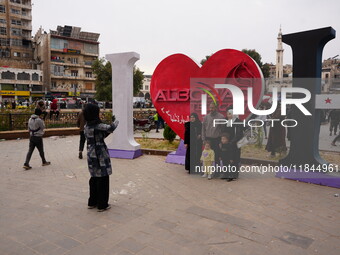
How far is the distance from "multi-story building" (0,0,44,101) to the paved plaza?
4167 centimetres

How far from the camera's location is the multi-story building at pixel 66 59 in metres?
44.7

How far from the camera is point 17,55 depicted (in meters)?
47.7

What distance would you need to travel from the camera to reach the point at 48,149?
9781mm

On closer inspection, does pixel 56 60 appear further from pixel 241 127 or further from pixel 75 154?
pixel 241 127

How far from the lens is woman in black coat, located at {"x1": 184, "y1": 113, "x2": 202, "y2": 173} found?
255 inches

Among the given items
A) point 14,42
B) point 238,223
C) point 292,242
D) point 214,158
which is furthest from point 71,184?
point 14,42

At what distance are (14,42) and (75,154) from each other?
4755cm

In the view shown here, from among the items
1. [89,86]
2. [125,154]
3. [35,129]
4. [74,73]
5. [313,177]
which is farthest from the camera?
[89,86]

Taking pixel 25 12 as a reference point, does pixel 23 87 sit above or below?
below

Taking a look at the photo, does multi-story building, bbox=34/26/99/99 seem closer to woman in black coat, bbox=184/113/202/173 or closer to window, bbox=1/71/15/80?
window, bbox=1/71/15/80

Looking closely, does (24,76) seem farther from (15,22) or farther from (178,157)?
(178,157)

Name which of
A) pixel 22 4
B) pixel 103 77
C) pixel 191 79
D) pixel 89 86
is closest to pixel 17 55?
pixel 22 4

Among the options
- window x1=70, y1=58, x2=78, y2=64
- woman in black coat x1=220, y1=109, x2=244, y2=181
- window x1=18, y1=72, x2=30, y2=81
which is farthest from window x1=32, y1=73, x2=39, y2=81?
woman in black coat x1=220, y1=109, x2=244, y2=181

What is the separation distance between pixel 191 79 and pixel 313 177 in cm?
377
